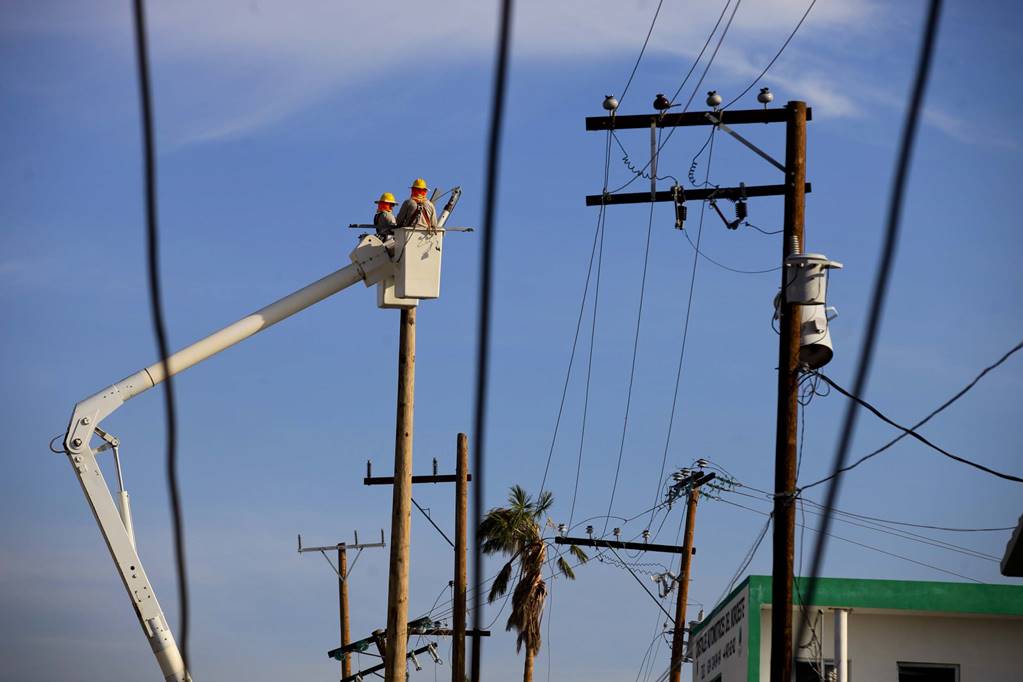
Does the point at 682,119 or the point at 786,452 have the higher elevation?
the point at 682,119

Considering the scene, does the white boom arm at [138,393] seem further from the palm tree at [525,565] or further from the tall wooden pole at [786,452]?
the palm tree at [525,565]

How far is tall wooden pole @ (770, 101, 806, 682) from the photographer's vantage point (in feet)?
48.3

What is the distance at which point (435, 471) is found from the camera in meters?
31.5

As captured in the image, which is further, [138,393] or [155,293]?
[138,393]

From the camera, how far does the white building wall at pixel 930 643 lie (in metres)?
21.8

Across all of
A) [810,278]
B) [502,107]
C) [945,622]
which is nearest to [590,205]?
[810,278]

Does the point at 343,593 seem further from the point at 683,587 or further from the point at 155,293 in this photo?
the point at 155,293

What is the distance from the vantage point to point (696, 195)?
1919 cm

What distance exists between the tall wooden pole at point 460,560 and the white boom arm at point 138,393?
7.49m

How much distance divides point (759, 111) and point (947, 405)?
15.7ft

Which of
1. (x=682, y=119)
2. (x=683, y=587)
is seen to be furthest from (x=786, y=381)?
(x=683, y=587)

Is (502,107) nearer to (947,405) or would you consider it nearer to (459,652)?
(947,405)

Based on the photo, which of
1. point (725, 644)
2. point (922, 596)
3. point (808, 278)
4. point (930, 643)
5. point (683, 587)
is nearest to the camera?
point (808, 278)

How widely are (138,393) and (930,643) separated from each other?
12474 millimetres
